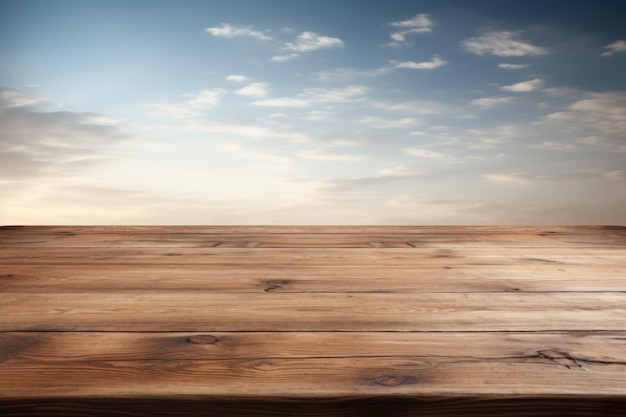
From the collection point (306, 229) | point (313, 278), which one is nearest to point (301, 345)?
point (313, 278)

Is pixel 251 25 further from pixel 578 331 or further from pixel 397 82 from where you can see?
pixel 578 331

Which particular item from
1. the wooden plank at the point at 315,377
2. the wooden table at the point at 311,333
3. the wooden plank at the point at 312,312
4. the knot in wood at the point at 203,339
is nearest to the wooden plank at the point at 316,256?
the wooden table at the point at 311,333

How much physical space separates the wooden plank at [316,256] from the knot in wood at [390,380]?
761 millimetres

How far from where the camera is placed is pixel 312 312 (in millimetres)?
973

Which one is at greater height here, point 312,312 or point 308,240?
point 308,240

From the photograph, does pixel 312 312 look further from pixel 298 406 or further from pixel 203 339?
pixel 298 406

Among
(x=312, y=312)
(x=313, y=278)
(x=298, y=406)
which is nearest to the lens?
(x=298, y=406)

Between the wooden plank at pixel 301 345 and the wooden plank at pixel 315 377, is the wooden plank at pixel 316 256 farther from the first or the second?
the wooden plank at pixel 315 377

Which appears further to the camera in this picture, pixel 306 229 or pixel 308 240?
pixel 306 229

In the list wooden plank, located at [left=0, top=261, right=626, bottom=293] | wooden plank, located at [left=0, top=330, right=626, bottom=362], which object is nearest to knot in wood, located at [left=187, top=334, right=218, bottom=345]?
wooden plank, located at [left=0, top=330, right=626, bottom=362]

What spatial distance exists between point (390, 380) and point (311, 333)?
7.6 inches

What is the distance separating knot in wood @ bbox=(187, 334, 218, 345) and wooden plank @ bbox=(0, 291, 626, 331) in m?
0.03

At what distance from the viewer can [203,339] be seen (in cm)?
83

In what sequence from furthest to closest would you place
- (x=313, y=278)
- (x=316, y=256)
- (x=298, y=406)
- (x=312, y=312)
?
(x=316, y=256) → (x=313, y=278) → (x=312, y=312) → (x=298, y=406)
